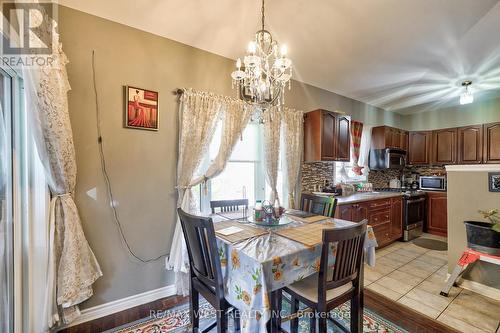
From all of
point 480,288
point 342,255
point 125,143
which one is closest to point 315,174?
point 480,288

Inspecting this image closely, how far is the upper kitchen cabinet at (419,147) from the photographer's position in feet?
16.3

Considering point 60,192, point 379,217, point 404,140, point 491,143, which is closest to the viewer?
point 60,192

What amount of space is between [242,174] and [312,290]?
185cm

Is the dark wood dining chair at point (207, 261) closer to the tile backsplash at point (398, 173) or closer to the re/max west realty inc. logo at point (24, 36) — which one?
the re/max west realty inc. logo at point (24, 36)

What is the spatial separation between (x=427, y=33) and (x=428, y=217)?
383cm

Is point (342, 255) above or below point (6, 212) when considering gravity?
below

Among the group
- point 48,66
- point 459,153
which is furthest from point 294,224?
point 459,153

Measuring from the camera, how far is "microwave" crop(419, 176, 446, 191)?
Answer: 14.9 feet

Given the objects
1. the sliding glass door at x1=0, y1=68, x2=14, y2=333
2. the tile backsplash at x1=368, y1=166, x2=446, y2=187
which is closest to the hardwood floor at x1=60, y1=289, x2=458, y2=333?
the sliding glass door at x1=0, y1=68, x2=14, y2=333

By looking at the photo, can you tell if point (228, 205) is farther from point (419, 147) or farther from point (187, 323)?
point (419, 147)

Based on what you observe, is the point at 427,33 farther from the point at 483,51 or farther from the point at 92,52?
the point at 92,52

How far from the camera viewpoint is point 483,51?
8.93ft

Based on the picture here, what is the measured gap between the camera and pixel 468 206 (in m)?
2.55

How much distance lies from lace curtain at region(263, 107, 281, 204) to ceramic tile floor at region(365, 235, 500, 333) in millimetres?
1709
